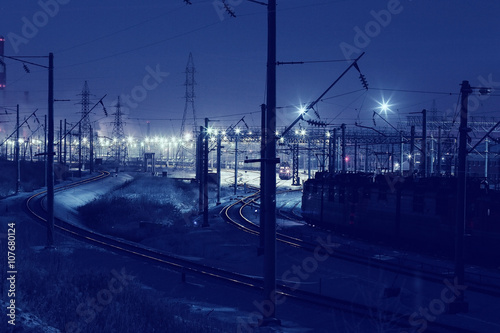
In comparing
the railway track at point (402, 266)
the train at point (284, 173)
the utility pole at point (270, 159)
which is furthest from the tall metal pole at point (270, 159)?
the train at point (284, 173)

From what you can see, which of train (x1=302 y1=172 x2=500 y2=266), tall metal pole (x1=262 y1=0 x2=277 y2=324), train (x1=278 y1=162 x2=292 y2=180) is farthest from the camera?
train (x1=278 y1=162 x2=292 y2=180)

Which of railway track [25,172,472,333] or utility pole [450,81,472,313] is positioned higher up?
utility pole [450,81,472,313]

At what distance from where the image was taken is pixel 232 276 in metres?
18.2

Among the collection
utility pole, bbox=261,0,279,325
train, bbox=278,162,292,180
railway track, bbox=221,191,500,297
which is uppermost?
utility pole, bbox=261,0,279,325

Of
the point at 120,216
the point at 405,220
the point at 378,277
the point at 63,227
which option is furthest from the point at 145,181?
the point at 378,277

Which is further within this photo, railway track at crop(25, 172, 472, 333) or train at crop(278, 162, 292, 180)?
train at crop(278, 162, 292, 180)

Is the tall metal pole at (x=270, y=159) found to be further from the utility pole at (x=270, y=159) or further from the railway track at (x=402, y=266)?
the railway track at (x=402, y=266)

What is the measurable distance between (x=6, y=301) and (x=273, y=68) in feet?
25.3

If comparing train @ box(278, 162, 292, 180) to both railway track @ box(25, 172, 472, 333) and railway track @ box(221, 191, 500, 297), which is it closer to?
railway track @ box(221, 191, 500, 297)

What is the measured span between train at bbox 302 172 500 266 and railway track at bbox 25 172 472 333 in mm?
4473

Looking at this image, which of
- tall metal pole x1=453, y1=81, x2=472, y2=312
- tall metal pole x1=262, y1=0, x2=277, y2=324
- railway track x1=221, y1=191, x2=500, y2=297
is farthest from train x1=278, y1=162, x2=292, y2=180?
tall metal pole x1=262, y1=0, x2=277, y2=324

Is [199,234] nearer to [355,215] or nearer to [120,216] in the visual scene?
[355,215]

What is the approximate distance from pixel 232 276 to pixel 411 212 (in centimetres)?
1032

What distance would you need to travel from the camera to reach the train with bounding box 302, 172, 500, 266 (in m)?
20.4
